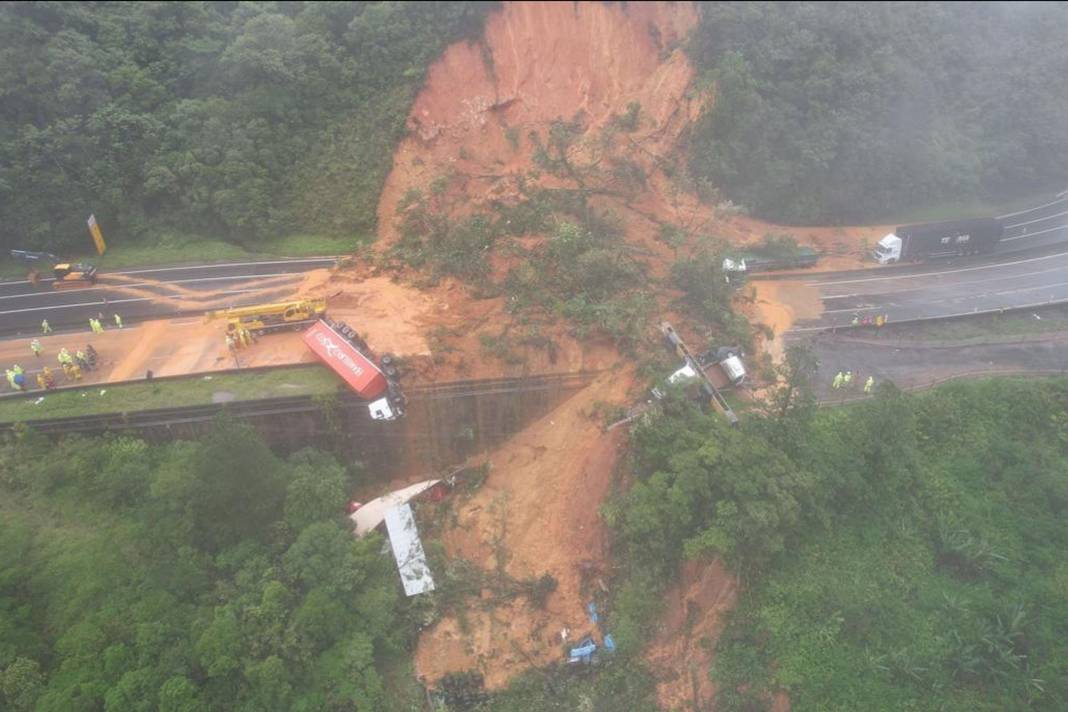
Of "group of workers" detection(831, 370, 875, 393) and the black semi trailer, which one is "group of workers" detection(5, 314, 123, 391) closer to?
"group of workers" detection(831, 370, 875, 393)

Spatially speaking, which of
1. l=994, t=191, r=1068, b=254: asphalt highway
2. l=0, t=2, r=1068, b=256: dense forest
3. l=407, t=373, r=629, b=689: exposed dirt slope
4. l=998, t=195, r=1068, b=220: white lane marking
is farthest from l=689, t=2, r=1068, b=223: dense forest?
l=407, t=373, r=629, b=689: exposed dirt slope

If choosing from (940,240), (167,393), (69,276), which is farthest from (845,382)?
(69,276)

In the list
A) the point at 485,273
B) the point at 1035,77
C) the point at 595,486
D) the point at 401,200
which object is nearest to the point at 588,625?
the point at 595,486

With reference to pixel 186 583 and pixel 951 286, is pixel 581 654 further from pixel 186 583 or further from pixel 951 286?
pixel 951 286

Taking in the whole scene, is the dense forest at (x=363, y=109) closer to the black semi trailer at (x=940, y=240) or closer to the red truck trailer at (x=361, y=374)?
the black semi trailer at (x=940, y=240)

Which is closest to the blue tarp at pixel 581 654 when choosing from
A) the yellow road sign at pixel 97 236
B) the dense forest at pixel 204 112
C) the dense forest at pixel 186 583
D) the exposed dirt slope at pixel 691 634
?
the exposed dirt slope at pixel 691 634

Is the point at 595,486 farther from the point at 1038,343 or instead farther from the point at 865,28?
the point at 865,28

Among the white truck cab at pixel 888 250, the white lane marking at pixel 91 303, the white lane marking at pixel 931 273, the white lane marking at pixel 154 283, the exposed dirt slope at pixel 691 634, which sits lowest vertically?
the exposed dirt slope at pixel 691 634
